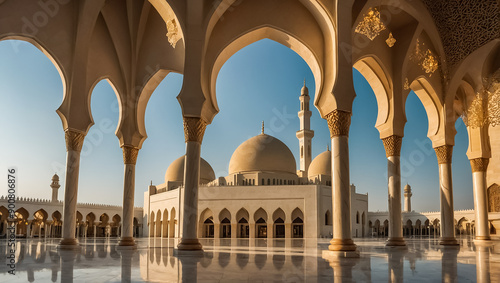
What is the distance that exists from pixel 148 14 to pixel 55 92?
4657mm

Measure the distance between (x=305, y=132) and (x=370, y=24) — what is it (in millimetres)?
23748

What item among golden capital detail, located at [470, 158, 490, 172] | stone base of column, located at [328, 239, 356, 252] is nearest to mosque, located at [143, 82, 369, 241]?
golden capital detail, located at [470, 158, 490, 172]

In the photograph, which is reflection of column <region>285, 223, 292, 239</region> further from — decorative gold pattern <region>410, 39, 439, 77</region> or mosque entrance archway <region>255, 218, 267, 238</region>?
decorative gold pattern <region>410, 39, 439, 77</region>

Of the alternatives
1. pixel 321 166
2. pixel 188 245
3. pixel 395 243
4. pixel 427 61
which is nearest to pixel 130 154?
pixel 188 245

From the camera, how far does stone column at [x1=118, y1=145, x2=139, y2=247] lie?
11856 millimetres

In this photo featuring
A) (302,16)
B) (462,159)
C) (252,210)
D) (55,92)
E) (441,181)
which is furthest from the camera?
(252,210)

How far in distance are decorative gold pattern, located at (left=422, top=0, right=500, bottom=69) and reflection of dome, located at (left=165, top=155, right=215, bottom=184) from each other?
24.1m

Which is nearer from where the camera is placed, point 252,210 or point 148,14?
point 148,14

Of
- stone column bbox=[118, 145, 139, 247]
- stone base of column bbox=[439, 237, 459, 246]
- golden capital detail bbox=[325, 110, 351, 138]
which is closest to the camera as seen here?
golden capital detail bbox=[325, 110, 351, 138]

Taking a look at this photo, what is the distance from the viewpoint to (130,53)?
12.1 metres

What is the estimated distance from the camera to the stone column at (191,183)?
8797mm

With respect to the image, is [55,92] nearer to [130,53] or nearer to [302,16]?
[130,53]

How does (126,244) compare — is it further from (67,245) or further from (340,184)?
(340,184)

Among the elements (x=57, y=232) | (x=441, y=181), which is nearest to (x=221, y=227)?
(x=57, y=232)
